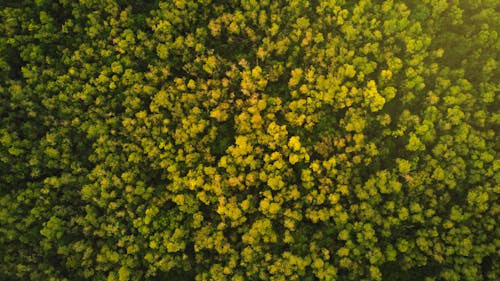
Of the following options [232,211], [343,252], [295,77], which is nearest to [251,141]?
[232,211]

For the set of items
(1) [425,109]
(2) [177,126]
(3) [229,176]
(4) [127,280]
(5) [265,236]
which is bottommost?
(4) [127,280]

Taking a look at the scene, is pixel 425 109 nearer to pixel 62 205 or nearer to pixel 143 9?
pixel 143 9

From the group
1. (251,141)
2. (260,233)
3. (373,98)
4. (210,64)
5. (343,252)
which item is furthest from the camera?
(210,64)

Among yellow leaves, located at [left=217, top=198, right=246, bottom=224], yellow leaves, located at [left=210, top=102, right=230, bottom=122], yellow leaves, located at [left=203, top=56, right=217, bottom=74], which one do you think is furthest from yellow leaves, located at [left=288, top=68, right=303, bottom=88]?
yellow leaves, located at [left=217, top=198, right=246, bottom=224]

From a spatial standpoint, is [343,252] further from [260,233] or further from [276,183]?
[276,183]

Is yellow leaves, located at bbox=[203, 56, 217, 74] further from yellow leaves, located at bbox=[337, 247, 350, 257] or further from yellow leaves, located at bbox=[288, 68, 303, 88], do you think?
yellow leaves, located at bbox=[337, 247, 350, 257]

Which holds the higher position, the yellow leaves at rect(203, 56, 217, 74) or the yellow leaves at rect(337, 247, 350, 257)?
the yellow leaves at rect(203, 56, 217, 74)

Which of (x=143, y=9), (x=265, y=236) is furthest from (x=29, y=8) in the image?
(x=265, y=236)

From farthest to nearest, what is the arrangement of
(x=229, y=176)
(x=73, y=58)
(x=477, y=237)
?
(x=73, y=58), (x=229, y=176), (x=477, y=237)
